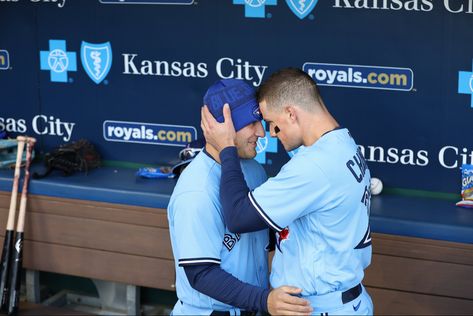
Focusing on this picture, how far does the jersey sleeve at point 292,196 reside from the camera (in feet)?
7.90

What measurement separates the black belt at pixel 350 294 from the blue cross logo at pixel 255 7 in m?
2.07

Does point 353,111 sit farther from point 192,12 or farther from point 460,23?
point 192,12

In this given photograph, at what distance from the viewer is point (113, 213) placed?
4.39 m

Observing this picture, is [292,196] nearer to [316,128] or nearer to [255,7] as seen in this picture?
[316,128]

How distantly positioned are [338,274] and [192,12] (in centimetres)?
238

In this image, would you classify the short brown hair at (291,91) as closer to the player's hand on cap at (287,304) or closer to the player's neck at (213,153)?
the player's neck at (213,153)

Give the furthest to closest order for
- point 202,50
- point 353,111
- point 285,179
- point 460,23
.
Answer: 1. point 202,50
2. point 353,111
3. point 460,23
4. point 285,179

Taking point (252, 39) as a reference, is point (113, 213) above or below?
below

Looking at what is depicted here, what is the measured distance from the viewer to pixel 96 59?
4754 millimetres

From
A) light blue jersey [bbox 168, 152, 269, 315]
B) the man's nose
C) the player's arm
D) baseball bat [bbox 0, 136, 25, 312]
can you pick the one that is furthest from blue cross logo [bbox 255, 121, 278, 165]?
the player's arm

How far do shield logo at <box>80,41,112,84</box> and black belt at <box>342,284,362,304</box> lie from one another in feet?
8.64

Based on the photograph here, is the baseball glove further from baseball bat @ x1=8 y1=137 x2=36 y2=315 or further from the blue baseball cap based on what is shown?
the blue baseball cap

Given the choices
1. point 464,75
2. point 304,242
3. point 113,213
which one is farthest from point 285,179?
point 113,213

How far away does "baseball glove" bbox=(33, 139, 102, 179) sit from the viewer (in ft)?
15.2
